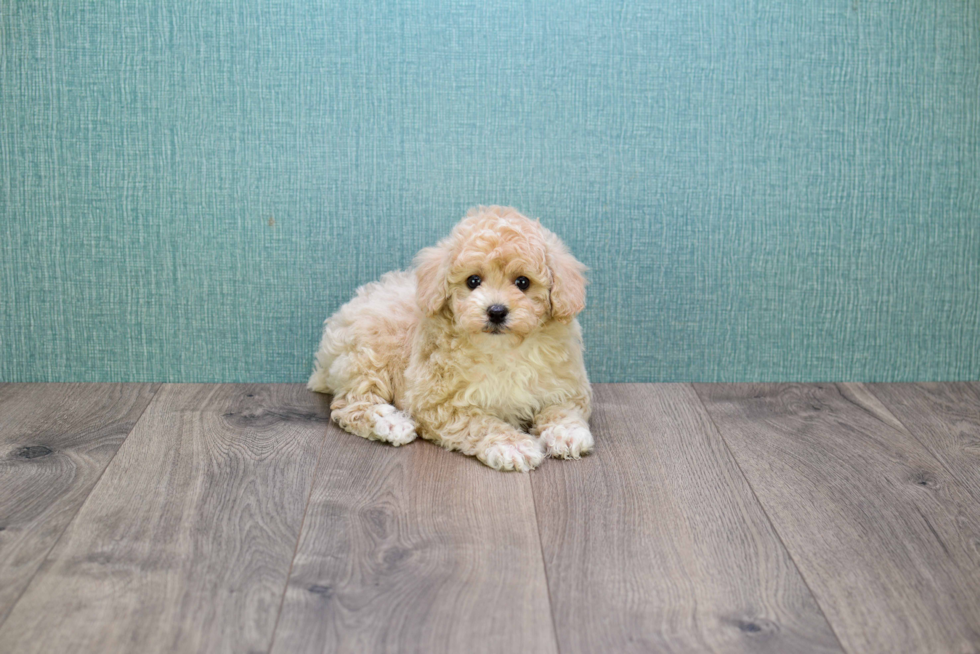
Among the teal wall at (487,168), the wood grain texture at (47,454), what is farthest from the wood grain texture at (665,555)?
the wood grain texture at (47,454)

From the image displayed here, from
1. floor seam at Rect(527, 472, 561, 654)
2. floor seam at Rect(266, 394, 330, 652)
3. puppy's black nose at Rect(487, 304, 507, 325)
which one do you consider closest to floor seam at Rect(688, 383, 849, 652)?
floor seam at Rect(527, 472, 561, 654)

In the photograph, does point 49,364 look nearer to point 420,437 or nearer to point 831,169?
point 420,437

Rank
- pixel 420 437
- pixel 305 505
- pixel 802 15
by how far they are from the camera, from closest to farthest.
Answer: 1. pixel 305 505
2. pixel 420 437
3. pixel 802 15

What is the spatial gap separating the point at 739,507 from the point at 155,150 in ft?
5.69

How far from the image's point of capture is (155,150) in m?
2.45

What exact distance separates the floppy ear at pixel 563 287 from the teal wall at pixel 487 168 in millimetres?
438

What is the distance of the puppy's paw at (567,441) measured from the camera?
2096 mm

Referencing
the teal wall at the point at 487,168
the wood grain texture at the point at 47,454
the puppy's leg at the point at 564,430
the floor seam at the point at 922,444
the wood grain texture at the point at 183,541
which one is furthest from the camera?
the teal wall at the point at 487,168

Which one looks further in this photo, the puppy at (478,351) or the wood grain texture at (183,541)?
the puppy at (478,351)

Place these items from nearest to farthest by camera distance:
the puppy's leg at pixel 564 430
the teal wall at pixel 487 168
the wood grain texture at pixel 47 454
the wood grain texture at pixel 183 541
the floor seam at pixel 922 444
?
the wood grain texture at pixel 183 541
the wood grain texture at pixel 47 454
the floor seam at pixel 922 444
the puppy's leg at pixel 564 430
the teal wall at pixel 487 168

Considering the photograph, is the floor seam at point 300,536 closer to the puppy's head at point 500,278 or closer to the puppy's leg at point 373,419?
the puppy's leg at point 373,419

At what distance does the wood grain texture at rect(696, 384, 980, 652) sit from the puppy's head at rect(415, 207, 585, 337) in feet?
1.90

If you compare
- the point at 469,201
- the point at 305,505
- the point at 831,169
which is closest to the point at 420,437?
the point at 305,505

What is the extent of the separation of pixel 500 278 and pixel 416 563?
691mm
